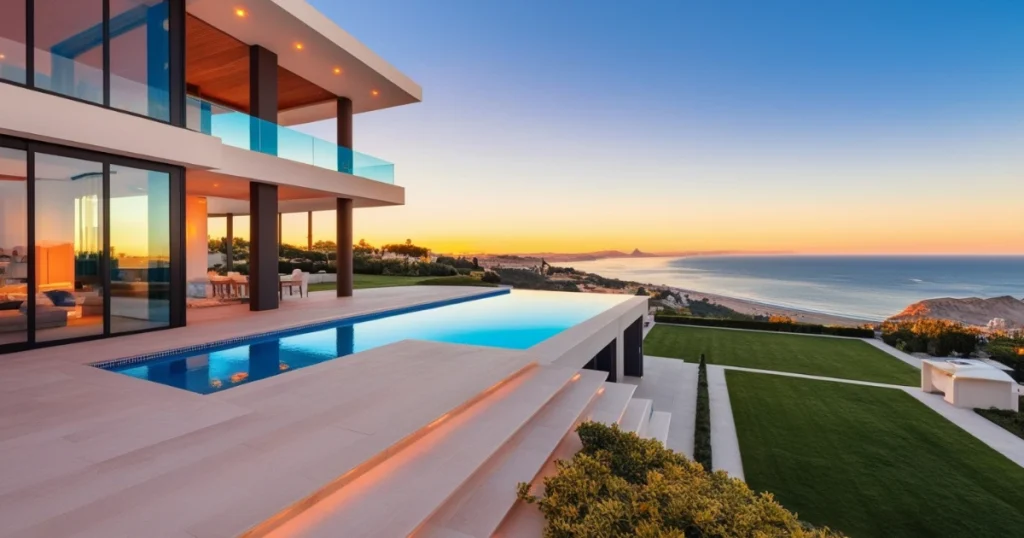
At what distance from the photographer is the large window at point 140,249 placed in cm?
685

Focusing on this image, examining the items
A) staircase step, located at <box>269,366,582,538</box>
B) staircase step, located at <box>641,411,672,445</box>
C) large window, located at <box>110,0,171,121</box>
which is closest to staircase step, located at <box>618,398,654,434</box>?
staircase step, located at <box>641,411,672,445</box>

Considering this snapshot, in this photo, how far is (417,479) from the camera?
276 centimetres

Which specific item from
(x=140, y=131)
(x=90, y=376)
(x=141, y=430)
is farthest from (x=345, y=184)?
(x=141, y=430)

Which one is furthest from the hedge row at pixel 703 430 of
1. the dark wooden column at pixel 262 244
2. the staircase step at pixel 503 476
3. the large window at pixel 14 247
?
the dark wooden column at pixel 262 244

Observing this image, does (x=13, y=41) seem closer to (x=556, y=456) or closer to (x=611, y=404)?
(x=556, y=456)

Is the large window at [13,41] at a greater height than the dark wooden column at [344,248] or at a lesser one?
greater

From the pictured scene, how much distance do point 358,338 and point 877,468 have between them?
29.3 ft

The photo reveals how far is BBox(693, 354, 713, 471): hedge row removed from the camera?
6832 mm

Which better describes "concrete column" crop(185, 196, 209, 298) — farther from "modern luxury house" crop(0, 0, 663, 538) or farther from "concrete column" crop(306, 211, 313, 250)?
"concrete column" crop(306, 211, 313, 250)

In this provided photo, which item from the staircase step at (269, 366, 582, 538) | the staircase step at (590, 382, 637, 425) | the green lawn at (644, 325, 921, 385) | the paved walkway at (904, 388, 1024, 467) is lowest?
the green lawn at (644, 325, 921, 385)

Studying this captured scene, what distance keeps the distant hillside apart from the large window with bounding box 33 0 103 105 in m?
51.8

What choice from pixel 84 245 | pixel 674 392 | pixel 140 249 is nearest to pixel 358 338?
pixel 140 249

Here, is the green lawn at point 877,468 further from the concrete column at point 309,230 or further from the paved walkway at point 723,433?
the concrete column at point 309,230

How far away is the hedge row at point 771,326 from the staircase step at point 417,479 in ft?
65.6
